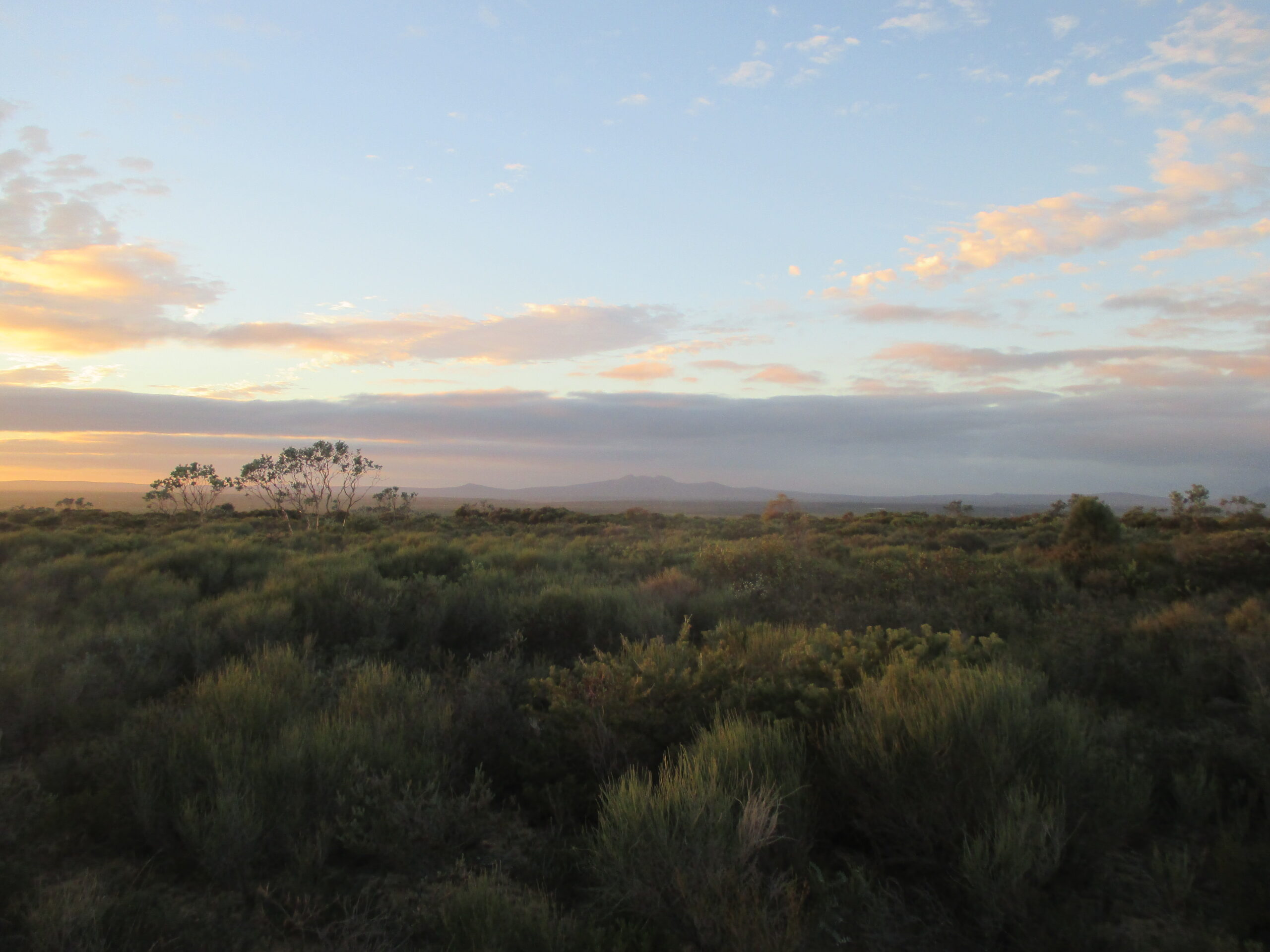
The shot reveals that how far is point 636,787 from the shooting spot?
376 cm

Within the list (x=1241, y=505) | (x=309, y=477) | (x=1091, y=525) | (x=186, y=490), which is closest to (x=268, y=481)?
(x=309, y=477)

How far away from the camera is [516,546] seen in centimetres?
1786

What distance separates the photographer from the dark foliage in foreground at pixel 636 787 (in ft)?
10.9

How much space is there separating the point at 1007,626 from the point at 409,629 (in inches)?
295

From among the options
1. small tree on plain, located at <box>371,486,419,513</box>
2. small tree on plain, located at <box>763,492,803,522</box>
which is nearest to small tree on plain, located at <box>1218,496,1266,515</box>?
small tree on plain, located at <box>763,492,803,522</box>

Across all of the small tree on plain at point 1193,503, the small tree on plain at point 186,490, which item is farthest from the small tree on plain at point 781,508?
the small tree on plain at point 186,490

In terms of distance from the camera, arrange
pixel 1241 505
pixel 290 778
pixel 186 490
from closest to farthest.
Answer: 1. pixel 290 778
2. pixel 1241 505
3. pixel 186 490

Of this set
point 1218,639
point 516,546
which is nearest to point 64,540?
point 516,546

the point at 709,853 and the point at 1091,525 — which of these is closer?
the point at 709,853

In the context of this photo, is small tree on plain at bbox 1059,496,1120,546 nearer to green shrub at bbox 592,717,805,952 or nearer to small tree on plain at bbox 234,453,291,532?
green shrub at bbox 592,717,805,952

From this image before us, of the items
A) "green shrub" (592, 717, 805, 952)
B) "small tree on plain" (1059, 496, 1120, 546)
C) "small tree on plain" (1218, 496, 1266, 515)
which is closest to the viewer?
"green shrub" (592, 717, 805, 952)

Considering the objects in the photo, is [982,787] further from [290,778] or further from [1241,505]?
[1241,505]

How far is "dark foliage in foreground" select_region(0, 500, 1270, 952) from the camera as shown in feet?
10.9

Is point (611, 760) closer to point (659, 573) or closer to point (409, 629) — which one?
point (409, 629)
